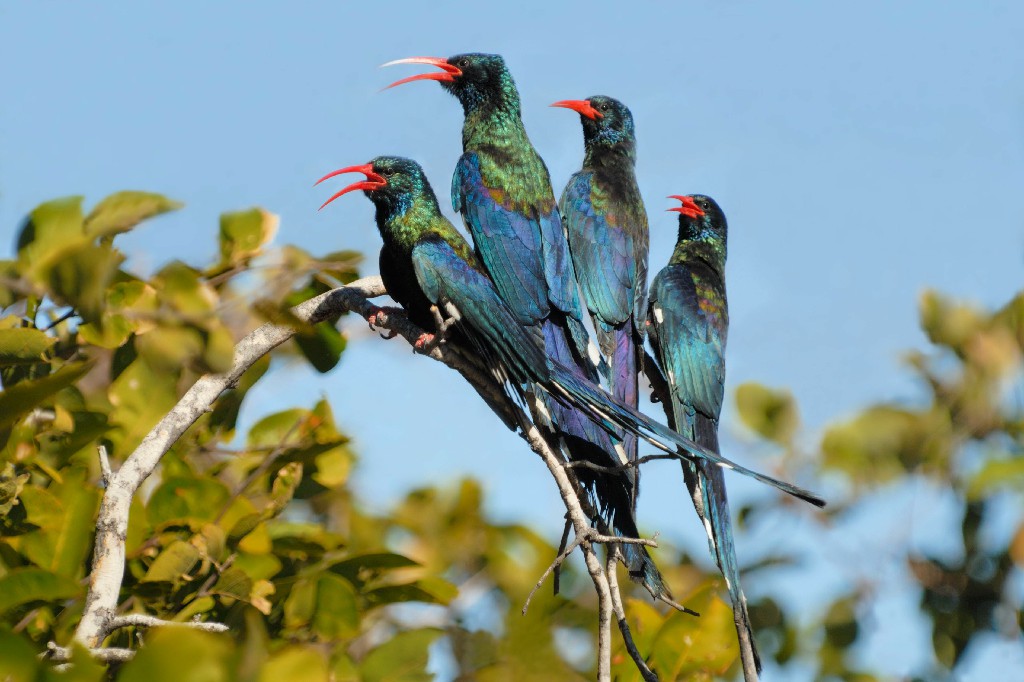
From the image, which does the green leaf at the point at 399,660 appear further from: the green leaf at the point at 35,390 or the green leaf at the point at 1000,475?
the green leaf at the point at 1000,475

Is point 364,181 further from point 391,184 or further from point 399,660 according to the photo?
point 399,660

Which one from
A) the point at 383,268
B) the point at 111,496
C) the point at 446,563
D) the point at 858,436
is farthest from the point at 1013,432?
the point at 111,496

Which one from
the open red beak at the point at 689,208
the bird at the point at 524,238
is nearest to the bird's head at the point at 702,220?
the open red beak at the point at 689,208

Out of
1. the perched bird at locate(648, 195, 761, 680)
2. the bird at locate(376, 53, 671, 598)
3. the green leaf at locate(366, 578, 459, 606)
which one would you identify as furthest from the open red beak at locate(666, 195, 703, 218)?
the green leaf at locate(366, 578, 459, 606)

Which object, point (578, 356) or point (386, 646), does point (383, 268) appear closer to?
point (578, 356)

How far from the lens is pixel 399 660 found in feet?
10.2

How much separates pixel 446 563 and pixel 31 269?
1.70 meters

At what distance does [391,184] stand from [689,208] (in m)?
0.97

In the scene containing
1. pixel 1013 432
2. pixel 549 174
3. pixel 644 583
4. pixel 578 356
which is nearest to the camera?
pixel 644 583

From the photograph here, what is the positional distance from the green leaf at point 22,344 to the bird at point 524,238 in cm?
114

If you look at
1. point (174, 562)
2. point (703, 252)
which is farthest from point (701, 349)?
point (174, 562)

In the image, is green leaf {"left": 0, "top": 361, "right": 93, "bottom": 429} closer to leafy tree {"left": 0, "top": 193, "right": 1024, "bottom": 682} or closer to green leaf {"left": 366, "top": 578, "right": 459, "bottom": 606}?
leafy tree {"left": 0, "top": 193, "right": 1024, "bottom": 682}

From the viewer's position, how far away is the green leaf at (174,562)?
9.99 ft

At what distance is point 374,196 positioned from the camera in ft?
12.0
